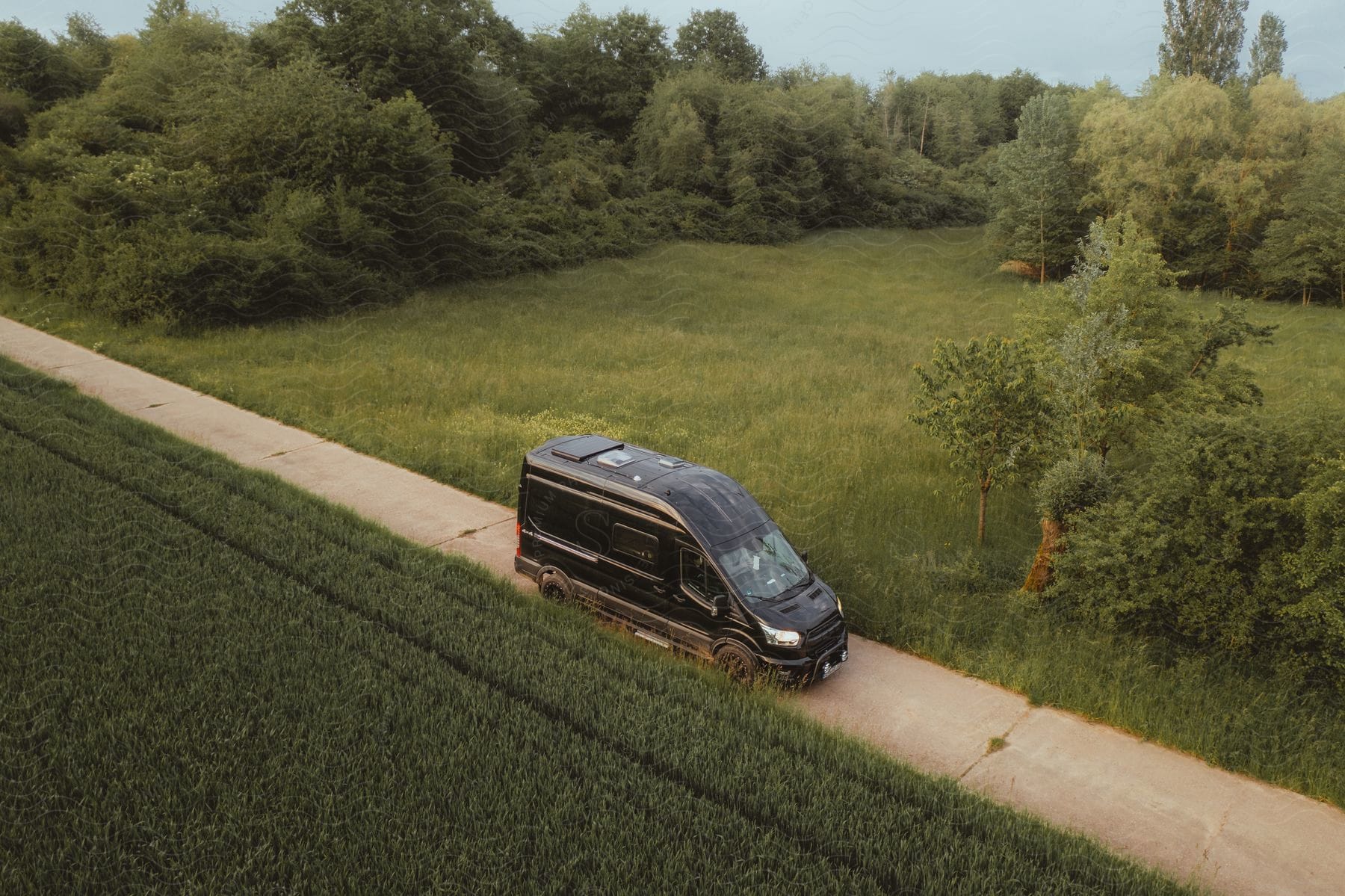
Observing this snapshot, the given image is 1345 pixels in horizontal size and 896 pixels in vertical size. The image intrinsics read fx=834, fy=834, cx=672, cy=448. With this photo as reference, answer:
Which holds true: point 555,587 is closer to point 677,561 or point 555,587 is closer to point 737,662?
point 677,561

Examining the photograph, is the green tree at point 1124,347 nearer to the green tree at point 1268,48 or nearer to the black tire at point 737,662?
the black tire at point 737,662

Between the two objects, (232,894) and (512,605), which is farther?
(512,605)

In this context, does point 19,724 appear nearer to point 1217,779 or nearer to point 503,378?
point 1217,779

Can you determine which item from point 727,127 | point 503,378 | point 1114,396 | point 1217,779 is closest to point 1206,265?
point 727,127

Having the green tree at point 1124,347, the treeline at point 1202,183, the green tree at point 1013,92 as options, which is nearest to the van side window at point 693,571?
the green tree at point 1124,347

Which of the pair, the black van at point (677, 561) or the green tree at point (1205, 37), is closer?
the black van at point (677, 561)

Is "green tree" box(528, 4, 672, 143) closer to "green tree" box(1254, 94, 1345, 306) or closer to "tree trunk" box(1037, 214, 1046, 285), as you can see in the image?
"tree trunk" box(1037, 214, 1046, 285)
